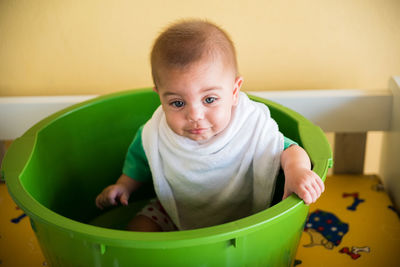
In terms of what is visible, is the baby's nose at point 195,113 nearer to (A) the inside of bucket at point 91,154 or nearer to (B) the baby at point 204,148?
(B) the baby at point 204,148

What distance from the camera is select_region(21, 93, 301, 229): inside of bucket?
0.82m

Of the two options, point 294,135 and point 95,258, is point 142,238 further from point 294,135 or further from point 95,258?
point 294,135

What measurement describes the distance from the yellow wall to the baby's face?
309mm

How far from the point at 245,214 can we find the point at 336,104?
33cm

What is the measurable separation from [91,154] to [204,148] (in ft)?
1.02

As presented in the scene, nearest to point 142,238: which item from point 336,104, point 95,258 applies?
point 95,258

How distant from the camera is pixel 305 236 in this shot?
87cm

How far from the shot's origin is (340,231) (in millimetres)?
880

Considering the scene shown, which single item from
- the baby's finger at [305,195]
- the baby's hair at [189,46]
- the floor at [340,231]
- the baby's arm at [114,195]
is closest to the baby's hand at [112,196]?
the baby's arm at [114,195]

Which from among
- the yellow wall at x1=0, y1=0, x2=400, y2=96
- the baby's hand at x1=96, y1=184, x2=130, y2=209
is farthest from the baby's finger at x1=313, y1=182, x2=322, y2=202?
the yellow wall at x1=0, y1=0, x2=400, y2=96

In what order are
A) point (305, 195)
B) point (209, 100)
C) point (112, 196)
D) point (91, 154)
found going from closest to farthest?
1. point (305, 195)
2. point (209, 100)
3. point (112, 196)
4. point (91, 154)

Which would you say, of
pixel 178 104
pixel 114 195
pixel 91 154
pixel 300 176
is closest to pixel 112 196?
pixel 114 195

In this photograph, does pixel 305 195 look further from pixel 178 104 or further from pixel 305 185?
pixel 178 104

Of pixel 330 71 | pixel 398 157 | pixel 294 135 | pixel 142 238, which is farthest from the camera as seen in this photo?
pixel 330 71
